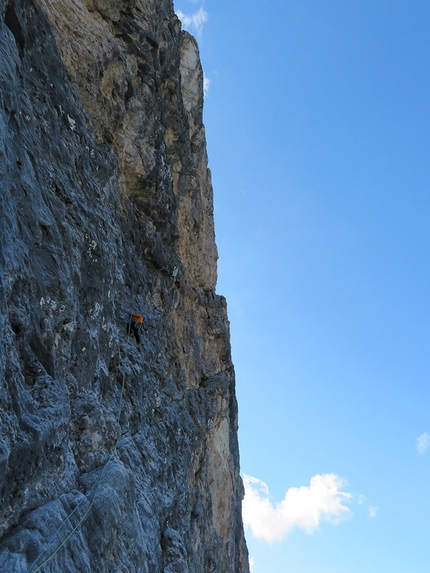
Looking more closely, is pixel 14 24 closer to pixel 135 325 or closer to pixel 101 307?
pixel 101 307

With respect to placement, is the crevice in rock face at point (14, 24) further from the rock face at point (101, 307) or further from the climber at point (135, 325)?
the climber at point (135, 325)

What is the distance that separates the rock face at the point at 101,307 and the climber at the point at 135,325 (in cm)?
19

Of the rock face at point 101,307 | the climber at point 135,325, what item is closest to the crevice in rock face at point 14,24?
the rock face at point 101,307

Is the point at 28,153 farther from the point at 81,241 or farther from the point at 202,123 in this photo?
the point at 202,123

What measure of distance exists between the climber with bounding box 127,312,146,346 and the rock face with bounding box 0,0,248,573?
19cm

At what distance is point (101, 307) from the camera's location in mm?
9617

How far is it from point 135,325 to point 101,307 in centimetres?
207

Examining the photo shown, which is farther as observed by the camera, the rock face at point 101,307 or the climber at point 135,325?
the climber at point 135,325

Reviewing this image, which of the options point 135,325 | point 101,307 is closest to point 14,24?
point 101,307

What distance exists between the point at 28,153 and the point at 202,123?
15.4m

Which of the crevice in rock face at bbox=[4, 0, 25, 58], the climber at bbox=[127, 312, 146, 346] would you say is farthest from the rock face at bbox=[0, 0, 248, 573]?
the climber at bbox=[127, 312, 146, 346]

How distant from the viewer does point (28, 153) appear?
7.53 m

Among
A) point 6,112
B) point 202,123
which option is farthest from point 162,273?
point 202,123

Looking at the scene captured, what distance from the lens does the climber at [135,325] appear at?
11438mm
